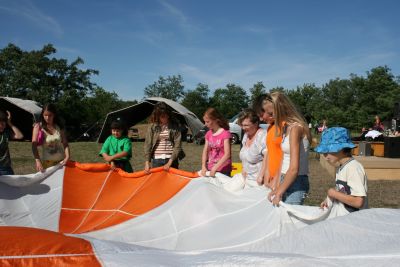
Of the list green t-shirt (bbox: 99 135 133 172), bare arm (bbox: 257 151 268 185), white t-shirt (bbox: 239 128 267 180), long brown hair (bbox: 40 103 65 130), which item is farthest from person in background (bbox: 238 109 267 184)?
long brown hair (bbox: 40 103 65 130)

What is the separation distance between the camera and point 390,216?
202 centimetres

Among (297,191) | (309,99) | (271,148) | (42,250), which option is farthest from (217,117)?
(309,99)

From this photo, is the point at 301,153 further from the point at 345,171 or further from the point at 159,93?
the point at 159,93

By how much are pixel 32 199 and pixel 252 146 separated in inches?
81.7

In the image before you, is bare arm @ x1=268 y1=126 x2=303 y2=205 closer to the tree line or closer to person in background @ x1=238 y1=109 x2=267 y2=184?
person in background @ x1=238 y1=109 x2=267 y2=184

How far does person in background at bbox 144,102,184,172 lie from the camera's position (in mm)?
4328

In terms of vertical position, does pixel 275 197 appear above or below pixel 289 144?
below

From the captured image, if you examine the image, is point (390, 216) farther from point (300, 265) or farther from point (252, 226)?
point (252, 226)

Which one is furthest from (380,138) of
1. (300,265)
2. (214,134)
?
(300,265)

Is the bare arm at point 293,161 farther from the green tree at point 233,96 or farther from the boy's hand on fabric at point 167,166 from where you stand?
the green tree at point 233,96

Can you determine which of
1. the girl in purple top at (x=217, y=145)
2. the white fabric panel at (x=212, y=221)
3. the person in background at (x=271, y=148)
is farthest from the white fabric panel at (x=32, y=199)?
the person in background at (x=271, y=148)

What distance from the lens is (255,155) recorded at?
139 inches

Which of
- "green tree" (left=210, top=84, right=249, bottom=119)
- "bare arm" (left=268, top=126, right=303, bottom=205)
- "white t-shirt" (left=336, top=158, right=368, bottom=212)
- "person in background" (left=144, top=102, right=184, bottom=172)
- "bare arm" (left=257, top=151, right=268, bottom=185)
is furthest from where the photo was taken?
"green tree" (left=210, top=84, right=249, bottom=119)

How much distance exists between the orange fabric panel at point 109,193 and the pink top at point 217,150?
10.0 inches
